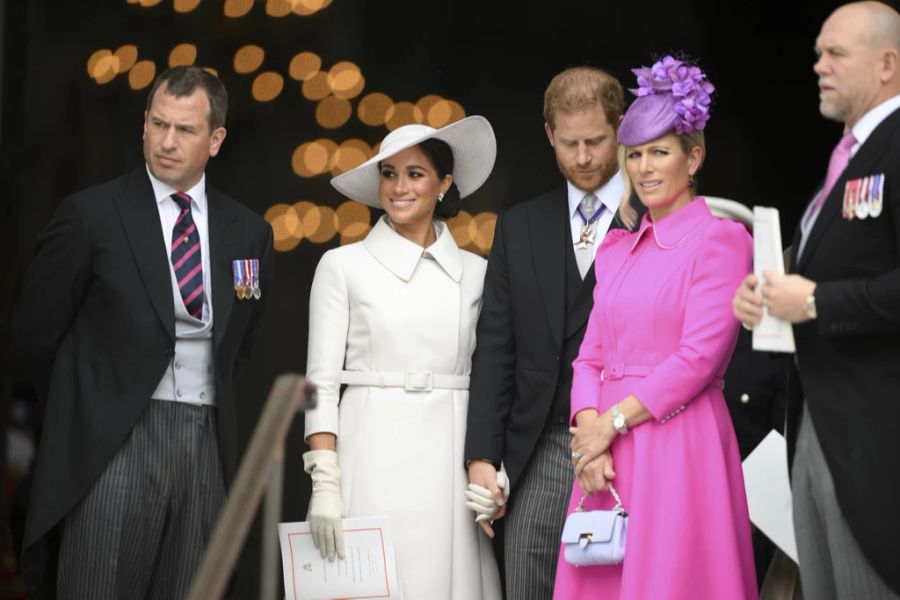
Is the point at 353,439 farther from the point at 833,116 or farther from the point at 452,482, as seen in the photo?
the point at 833,116

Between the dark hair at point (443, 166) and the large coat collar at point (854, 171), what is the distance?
1.46m

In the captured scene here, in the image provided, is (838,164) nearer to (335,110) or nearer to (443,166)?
(443,166)

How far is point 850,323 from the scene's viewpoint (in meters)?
3.38

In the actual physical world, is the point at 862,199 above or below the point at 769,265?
above

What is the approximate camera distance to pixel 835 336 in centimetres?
349

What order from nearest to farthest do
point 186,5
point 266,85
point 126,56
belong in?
point 126,56
point 186,5
point 266,85

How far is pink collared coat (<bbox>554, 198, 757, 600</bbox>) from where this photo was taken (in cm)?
379

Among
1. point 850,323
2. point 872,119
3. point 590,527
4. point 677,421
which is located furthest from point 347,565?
point 872,119

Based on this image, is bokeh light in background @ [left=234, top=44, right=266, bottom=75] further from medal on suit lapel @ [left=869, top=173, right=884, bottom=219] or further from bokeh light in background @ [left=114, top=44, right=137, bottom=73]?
medal on suit lapel @ [left=869, top=173, right=884, bottom=219]

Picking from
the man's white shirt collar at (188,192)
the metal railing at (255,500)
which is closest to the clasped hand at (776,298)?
the metal railing at (255,500)

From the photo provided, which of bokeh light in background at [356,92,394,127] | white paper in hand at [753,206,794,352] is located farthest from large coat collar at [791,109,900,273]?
bokeh light in background at [356,92,394,127]

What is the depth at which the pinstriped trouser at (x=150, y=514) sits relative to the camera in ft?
13.8

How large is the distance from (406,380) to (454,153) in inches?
30.4

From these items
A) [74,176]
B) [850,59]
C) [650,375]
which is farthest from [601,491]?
[74,176]
